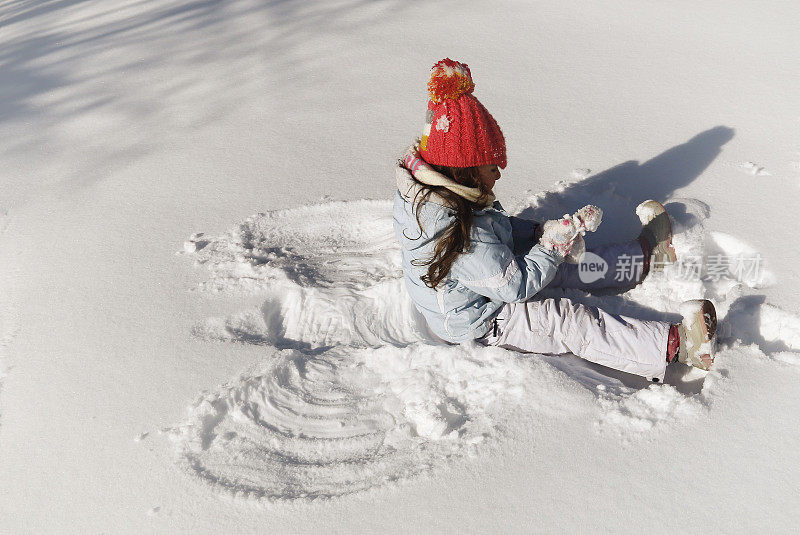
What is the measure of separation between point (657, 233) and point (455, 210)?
2.37 ft

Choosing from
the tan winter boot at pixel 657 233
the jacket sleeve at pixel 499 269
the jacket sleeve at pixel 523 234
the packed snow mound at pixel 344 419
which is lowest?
the packed snow mound at pixel 344 419

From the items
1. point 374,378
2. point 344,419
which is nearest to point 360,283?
point 374,378

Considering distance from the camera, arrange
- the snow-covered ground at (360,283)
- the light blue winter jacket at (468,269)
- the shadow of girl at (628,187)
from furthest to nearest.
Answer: the shadow of girl at (628,187), the light blue winter jacket at (468,269), the snow-covered ground at (360,283)

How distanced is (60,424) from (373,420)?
2.46 feet

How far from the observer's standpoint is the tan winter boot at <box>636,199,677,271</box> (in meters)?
1.75

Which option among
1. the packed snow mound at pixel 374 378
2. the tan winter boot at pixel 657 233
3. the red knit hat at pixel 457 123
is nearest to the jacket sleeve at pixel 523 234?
the packed snow mound at pixel 374 378

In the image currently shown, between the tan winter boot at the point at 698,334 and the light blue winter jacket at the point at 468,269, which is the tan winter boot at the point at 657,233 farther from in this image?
the light blue winter jacket at the point at 468,269

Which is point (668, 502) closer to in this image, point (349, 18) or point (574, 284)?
point (574, 284)

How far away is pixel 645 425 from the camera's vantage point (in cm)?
136

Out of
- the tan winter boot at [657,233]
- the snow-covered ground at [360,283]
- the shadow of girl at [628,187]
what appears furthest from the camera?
the shadow of girl at [628,187]

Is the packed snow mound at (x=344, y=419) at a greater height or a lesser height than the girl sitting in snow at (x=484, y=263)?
lesser

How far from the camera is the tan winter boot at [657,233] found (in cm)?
175

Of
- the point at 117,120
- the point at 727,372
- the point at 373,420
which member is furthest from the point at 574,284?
the point at 117,120

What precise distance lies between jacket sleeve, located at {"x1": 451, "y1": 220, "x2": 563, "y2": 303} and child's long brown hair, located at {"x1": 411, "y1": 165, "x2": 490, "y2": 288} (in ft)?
0.10
